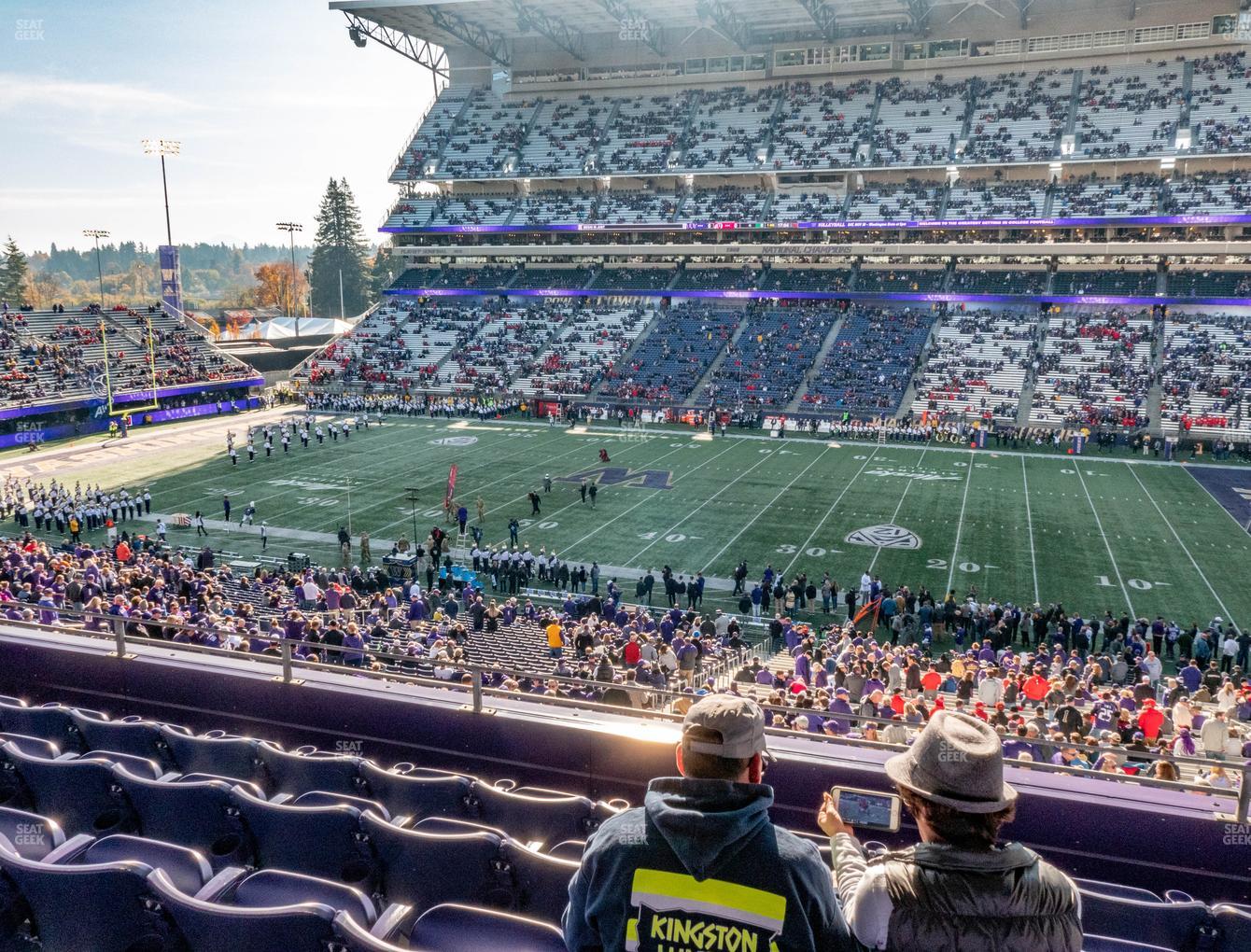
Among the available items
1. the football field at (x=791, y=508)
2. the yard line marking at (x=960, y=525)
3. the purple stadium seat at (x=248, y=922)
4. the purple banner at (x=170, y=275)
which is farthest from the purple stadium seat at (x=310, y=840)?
the purple banner at (x=170, y=275)

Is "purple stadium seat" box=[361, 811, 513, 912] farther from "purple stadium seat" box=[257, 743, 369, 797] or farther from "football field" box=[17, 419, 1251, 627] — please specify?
"football field" box=[17, 419, 1251, 627]

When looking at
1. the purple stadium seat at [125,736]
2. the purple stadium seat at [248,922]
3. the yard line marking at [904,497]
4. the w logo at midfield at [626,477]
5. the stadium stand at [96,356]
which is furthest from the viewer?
the stadium stand at [96,356]

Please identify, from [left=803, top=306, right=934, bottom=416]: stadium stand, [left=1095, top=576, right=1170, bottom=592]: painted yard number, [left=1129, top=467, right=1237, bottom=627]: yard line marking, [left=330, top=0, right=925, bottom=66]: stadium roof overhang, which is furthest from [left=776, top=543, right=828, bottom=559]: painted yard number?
[left=330, top=0, right=925, bottom=66]: stadium roof overhang

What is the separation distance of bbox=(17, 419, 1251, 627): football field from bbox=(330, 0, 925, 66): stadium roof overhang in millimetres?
33468

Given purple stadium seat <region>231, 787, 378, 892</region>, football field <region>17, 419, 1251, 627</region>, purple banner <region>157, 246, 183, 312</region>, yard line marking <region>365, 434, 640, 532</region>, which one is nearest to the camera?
purple stadium seat <region>231, 787, 378, 892</region>

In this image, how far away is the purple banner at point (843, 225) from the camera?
49.2 meters

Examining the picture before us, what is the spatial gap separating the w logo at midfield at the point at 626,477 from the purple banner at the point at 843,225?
2944 cm

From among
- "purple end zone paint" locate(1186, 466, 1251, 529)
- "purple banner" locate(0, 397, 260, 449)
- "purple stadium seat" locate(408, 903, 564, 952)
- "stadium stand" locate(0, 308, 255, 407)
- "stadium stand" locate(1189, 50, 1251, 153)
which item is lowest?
"purple end zone paint" locate(1186, 466, 1251, 529)

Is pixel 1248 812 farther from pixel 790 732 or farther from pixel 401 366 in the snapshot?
pixel 401 366

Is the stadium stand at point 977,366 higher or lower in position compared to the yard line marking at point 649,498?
higher

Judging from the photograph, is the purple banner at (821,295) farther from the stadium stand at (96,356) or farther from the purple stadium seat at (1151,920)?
the purple stadium seat at (1151,920)

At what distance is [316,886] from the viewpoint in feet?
12.3

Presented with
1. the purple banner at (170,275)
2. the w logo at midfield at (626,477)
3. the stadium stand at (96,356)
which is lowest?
the w logo at midfield at (626,477)

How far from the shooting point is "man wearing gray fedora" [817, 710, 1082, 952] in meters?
2.19
